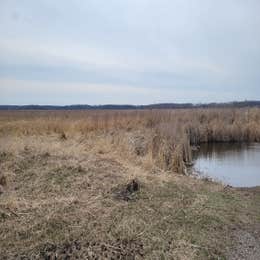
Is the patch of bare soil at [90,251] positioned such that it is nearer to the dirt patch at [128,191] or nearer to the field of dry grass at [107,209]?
the field of dry grass at [107,209]

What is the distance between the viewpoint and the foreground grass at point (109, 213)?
419 cm

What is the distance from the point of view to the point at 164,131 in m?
14.4

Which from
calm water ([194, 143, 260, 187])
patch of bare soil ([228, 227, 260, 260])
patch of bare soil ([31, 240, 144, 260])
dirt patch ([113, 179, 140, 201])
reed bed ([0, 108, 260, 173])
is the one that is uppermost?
reed bed ([0, 108, 260, 173])

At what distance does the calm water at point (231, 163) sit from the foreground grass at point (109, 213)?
12.6 ft

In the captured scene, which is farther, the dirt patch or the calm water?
the calm water

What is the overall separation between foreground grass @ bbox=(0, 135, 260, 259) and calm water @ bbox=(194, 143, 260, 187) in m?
3.84

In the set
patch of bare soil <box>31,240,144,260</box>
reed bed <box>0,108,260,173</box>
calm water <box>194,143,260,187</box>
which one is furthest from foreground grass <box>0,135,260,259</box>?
calm water <box>194,143,260,187</box>

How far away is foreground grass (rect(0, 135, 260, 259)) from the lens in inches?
165

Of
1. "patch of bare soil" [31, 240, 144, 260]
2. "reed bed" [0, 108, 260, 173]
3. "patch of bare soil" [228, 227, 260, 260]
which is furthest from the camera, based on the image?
"reed bed" [0, 108, 260, 173]

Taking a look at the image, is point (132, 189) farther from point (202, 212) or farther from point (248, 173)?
point (248, 173)

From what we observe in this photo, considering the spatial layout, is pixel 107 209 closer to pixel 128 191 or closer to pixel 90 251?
pixel 128 191

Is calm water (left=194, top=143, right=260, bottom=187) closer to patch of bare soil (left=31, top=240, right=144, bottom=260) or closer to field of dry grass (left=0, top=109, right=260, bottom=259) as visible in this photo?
field of dry grass (left=0, top=109, right=260, bottom=259)

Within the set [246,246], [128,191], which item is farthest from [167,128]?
[246,246]

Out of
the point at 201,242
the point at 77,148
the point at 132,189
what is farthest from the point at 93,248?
the point at 77,148
